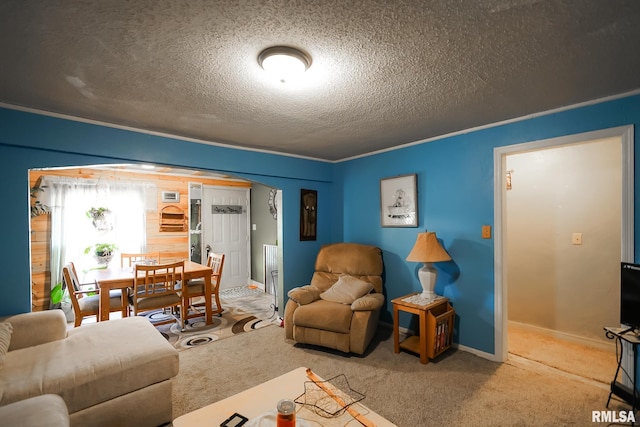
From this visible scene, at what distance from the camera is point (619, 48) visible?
59.4 inches

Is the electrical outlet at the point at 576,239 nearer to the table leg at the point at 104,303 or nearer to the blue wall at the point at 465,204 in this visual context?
the blue wall at the point at 465,204

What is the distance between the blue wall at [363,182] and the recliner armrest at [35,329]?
0.26 meters

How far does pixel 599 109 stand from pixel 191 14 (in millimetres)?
2896

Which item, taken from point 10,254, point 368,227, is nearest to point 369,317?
point 368,227

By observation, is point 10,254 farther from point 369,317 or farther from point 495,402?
point 495,402

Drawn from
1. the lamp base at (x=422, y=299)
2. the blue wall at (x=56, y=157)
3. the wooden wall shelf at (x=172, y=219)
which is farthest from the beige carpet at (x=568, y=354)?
the wooden wall shelf at (x=172, y=219)

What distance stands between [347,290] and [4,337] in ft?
8.90

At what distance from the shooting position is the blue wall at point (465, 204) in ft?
7.95

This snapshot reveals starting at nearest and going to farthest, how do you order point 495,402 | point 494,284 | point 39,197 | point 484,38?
point 484,38 < point 495,402 < point 494,284 < point 39,197

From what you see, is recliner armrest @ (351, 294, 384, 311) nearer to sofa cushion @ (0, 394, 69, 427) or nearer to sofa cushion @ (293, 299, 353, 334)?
sofa cushion @ (293, 299, 353, 334)

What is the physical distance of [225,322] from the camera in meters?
3.81

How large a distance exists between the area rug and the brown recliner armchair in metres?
0.83

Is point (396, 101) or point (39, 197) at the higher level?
point (396, 101)

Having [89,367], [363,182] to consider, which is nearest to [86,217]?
[89,367]
